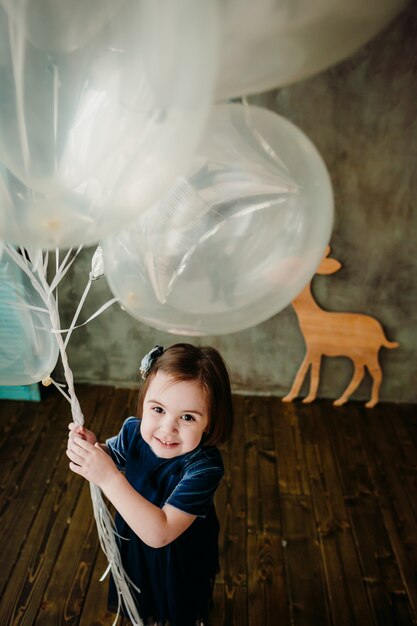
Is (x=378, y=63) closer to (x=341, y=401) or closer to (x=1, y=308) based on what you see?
(x=341, y=401)

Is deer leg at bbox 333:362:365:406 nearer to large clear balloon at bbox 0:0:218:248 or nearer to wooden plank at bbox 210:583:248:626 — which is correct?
wooden plank at bbox 210:583:248:626

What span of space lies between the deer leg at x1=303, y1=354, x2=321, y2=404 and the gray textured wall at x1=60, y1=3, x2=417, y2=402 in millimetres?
Answer: 66

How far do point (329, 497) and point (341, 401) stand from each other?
56cm

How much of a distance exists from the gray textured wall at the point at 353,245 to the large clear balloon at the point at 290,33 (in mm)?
1516

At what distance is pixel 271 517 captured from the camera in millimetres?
2074

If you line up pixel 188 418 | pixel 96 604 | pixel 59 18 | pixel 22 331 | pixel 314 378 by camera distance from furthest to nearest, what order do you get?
pixel 314 378 < pixel 96 604 < pixel 188 418 < pixel 22 331 < pixel 59 18

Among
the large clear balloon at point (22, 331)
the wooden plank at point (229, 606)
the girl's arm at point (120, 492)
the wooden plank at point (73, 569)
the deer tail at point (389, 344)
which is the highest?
the large clear balloon at point (22, 331)

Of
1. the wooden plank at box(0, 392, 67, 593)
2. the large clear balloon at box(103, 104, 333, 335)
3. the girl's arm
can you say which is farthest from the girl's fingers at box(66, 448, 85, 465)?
the wooden plank at box(0, 392, 67, 593)

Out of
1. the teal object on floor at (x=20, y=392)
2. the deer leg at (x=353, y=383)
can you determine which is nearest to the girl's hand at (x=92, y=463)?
the teal object on floor at (x=20, y=392)

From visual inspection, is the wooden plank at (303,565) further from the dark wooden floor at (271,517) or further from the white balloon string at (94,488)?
the white balloon string at (94,488)

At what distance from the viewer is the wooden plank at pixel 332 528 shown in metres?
1.78

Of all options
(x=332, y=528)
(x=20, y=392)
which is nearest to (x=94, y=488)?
(x=332, y=528)

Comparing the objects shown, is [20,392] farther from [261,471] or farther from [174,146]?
[174,146]

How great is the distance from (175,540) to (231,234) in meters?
0.73
